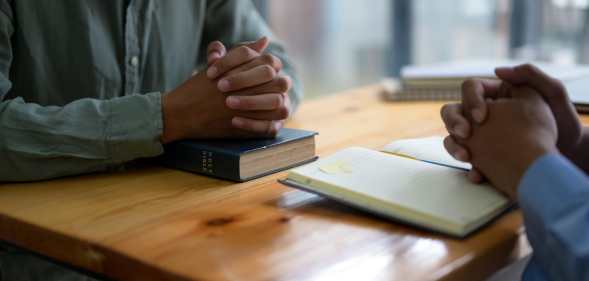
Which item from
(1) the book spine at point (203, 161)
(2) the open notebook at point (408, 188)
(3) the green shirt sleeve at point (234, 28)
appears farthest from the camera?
(3) the green shirt sleeve at point (234, 28)

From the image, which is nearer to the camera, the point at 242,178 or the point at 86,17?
the point at 242,178

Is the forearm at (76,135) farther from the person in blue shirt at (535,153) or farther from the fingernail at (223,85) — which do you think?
the person in blue shirt at (535,153)

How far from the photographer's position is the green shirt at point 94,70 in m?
1.09

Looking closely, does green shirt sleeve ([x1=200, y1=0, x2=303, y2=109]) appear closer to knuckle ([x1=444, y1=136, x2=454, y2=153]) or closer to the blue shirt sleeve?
knuckle ([x1=444, y1=136, x2=454, y2=153])

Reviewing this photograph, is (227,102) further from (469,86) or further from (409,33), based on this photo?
(409,33)

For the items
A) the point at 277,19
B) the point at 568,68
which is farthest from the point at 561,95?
the point at 277,19

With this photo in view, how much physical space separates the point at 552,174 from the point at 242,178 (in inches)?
17.2

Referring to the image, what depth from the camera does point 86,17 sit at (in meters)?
1.26

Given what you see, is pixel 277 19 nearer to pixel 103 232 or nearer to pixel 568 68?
pixel 568 68

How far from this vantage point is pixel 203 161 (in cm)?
109

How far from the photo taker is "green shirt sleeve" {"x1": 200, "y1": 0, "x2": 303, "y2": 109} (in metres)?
1.56

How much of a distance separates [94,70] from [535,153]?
79 centimetres

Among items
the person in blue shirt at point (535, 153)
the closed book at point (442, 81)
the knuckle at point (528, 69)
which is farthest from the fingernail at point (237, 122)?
the closed book at point (442, 81)

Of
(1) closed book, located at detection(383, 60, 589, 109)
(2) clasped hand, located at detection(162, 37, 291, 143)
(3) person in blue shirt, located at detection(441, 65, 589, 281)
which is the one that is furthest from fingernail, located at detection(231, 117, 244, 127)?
(1) closed book, located at detection(383, 60, 589, 109)
